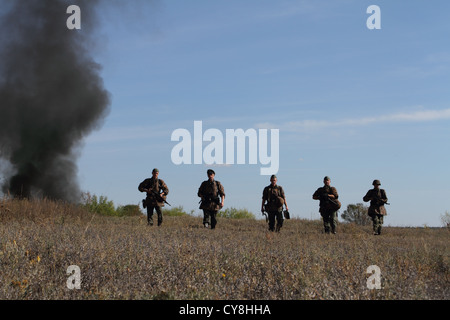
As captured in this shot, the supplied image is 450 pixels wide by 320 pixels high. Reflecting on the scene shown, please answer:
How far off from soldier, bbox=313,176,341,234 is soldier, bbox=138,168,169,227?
5.86 metres

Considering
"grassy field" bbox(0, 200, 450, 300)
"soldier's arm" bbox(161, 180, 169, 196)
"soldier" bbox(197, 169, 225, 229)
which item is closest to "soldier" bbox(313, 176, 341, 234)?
"soldier" bbox(197, 169, 225, 229)

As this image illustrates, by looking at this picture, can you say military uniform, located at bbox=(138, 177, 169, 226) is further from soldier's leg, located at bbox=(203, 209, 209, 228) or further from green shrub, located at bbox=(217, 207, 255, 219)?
green shrub, located at bbox=(217, 207, 255, 219)

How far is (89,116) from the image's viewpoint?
42312mm

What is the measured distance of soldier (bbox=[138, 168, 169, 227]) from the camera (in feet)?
60.4

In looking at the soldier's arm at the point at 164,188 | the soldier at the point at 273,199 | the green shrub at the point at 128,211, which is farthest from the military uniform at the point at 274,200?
the green shrub at the point at 128,211

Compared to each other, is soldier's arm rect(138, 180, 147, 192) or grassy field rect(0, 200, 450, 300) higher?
soldier's arm rect(138, 180, 147, 192)

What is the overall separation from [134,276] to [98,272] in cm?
60

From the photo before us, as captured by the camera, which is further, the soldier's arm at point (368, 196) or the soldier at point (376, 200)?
Answer: the soldier's arm at point (368, 196)

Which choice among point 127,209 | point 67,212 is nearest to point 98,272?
point 67,212

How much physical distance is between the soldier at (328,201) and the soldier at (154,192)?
5862 millimetres

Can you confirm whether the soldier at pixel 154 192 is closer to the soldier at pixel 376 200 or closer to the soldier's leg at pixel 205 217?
the soldier's leg at pixel 205 217

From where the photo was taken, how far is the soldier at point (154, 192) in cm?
1841

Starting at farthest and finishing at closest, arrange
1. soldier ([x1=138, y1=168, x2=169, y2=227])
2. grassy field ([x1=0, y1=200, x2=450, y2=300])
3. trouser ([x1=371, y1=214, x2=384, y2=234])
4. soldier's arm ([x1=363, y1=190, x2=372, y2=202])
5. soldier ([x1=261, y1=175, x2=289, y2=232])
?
trouser ([x1=371, y1=214, x2=384, y2=234]) → soldier's arm ([x1=363, y1=190, x2=372, y2=202]) → soldier ([x1=138, y1=168, x2=169, y2=227]) → soldier ([x1=261, y1=175, x2=289, y2=232]) → grassy field ([x1=0, y1=200, x2=450, y2=300])
